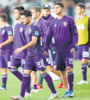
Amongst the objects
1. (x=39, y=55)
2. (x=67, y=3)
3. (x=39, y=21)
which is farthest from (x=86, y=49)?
(x=67, y=3)

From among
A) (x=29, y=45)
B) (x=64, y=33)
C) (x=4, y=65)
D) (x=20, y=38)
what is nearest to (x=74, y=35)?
(x=64, y=33)

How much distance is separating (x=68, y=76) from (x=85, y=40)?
258cm

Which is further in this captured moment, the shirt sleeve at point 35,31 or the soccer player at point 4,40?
the soccer player at point 4,40

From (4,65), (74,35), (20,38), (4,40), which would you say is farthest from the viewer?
(4,65)

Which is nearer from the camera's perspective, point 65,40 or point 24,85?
point 24,85

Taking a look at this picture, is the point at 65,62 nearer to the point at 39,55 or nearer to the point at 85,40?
the point at 39,55

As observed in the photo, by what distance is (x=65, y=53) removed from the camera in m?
7.20

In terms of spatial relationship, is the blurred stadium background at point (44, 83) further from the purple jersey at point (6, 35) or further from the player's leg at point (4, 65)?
the purple jersey at point (6, 35)

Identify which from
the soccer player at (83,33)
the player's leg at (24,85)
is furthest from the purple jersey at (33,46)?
the soccer player at (83,33)

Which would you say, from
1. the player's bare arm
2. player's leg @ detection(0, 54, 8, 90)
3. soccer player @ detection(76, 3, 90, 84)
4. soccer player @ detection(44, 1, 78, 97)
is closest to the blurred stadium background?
player's leg @ detection(0, 54, 8, 90)

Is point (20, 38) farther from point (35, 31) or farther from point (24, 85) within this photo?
point (24, 85)

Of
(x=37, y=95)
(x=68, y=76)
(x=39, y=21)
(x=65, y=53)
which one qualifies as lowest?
(x=37, y=95)

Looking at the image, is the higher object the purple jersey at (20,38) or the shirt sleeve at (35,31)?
the shirt sleeve at (35,31)

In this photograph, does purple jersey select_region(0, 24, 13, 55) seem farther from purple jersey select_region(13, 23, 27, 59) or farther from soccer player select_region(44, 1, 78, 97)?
soccer player select_region(44, 1, 78, 97)
